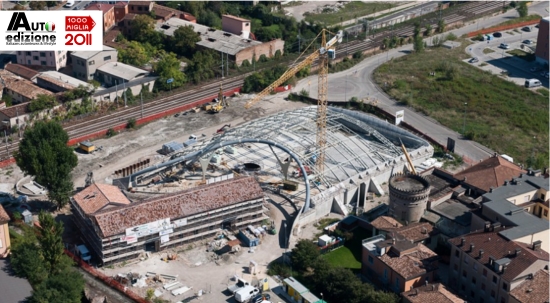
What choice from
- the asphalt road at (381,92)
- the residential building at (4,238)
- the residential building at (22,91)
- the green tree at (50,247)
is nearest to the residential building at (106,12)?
the residential building at (22,91)

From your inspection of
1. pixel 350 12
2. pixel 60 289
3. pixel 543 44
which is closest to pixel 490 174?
pixel 60 289

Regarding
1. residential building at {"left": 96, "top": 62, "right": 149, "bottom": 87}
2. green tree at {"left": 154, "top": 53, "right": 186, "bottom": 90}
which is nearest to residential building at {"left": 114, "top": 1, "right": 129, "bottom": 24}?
residential building at {"left": 96, "top": 62, "right": 149, "bottom": 87}

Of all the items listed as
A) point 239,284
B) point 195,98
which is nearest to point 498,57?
point 195,98

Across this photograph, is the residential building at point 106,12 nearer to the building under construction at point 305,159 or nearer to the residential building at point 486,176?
the building under construction at point 305,159

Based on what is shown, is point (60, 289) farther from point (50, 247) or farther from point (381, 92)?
point (381, 92)

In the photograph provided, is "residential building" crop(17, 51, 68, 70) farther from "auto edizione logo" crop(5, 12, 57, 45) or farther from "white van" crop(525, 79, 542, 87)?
"white van" crop(525, 79, 542, 87)

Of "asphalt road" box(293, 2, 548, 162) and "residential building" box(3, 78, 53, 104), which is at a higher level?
"residential building" box(3, 78, 53, 104)
